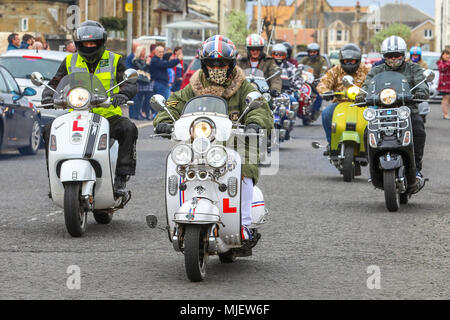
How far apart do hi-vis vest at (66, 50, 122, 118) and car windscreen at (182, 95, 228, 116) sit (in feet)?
9.26

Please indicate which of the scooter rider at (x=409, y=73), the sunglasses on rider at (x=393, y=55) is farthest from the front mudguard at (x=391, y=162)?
the sunglasses on rider at (x=393, y=55)

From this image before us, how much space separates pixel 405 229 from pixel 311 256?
1.87 meters

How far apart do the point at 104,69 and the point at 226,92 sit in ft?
8.04

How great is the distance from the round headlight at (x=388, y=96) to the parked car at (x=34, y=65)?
9.08 meters

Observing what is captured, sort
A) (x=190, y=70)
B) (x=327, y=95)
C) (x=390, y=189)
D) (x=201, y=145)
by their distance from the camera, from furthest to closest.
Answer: (x=190, y=70)
(x=327, y=95)
(x=390, y=189)
(x=201, y=145)

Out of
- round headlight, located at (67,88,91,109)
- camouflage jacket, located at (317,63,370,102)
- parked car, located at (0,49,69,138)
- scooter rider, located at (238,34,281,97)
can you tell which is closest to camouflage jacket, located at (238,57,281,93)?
scooter rider, located at (238,34,281,97)

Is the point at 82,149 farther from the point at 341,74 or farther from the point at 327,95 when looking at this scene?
the point at 341,74

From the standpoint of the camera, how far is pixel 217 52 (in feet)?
25.4

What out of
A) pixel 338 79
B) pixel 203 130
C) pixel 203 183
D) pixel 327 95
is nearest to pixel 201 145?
pixel 203 130

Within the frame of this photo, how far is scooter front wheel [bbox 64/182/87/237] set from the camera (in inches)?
357

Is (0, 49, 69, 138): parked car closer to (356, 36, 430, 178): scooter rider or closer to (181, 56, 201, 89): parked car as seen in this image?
(356, 36, 430, 178): scooter rider

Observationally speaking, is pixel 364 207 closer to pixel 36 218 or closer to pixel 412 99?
pixel 412 99

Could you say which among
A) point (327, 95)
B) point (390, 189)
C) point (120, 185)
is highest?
point (327, 95)
